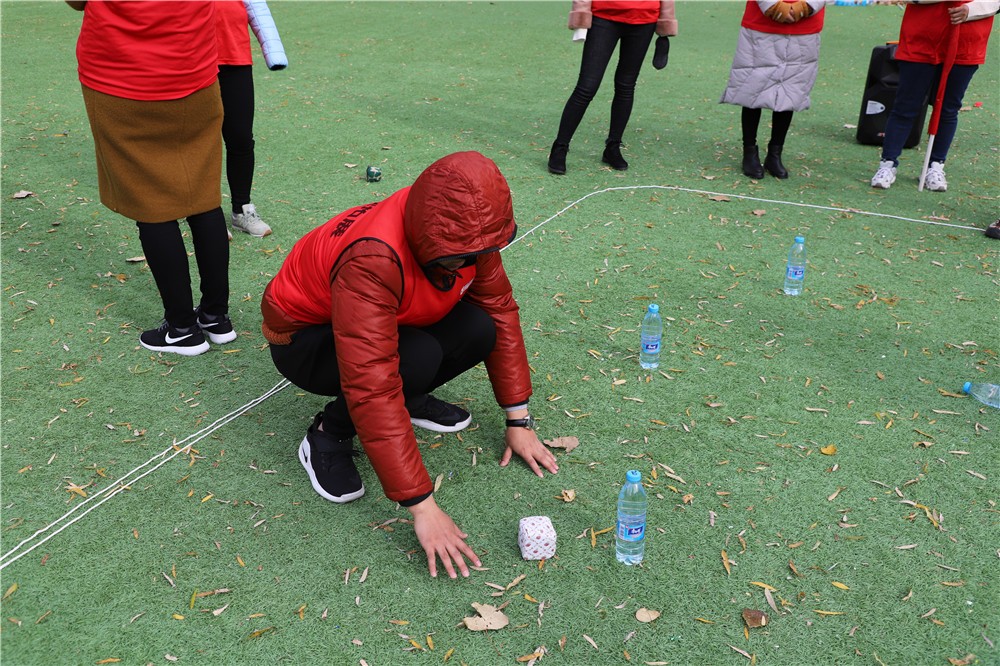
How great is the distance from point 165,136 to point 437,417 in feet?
5.21

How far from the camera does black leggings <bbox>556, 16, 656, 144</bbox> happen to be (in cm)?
552

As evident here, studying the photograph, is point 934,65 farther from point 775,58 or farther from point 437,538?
point 437,538

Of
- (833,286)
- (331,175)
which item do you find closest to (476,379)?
(833,286)

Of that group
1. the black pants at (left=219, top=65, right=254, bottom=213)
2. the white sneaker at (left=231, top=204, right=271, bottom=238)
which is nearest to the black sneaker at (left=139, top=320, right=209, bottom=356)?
the black pants at (left=219, top=65, right=254, bottom=213)

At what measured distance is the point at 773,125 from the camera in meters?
5.88

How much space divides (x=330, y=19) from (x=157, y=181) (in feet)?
30.5

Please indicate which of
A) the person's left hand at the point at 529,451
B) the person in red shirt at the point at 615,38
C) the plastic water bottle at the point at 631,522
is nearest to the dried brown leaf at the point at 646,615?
the plastic water bottle at the point at 631,522

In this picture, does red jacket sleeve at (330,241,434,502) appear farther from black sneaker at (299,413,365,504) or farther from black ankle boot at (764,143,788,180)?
black ankle boot at (764,143,788,180)

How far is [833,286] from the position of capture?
14.3 feet

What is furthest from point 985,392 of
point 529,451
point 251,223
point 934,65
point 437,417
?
point 251,223

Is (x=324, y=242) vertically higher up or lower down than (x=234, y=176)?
higher up

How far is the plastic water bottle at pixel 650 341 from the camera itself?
11.5 ft

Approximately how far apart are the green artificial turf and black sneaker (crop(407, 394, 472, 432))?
56mm

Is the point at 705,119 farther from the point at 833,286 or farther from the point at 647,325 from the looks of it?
the point at 647,325
